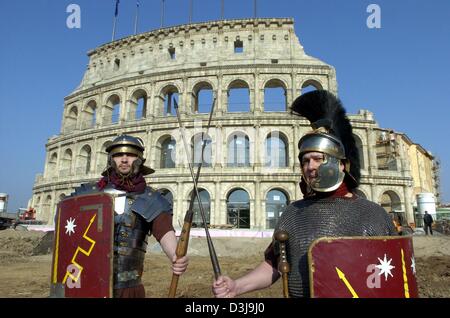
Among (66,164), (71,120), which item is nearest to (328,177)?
(66,164)

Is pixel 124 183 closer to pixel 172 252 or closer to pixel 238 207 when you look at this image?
pixel 172 252

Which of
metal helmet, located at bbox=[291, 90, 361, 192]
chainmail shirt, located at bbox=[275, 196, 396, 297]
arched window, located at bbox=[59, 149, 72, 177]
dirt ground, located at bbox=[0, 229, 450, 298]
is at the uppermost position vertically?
arched window, located at bbox=[59, 149, 72, 177]

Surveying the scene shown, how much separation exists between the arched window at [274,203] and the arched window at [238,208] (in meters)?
1.63

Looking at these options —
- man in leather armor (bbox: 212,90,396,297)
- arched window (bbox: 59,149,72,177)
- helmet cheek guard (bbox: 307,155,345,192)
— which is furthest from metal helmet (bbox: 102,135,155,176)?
arched window (bbox: 59,149,72,177)

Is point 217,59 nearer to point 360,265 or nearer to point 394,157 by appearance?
A: point 394,157

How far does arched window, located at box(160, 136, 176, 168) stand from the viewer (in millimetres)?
26016

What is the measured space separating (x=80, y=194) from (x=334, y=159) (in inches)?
97.3

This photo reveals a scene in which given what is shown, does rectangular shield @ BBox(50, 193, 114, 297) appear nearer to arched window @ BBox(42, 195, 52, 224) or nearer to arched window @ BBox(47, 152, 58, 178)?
arched window @ BBox(42, 195, 52, 224)

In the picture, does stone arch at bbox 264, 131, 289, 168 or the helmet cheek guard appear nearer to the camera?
the helmet cheek guard

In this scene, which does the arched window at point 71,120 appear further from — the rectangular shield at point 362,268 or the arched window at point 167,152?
the rectangular shield at point 362,268

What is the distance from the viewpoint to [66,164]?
99.0 feet

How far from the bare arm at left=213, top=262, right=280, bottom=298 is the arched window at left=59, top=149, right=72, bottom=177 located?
103 feet

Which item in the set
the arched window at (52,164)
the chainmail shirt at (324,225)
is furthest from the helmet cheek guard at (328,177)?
the arched window at (52,164)
